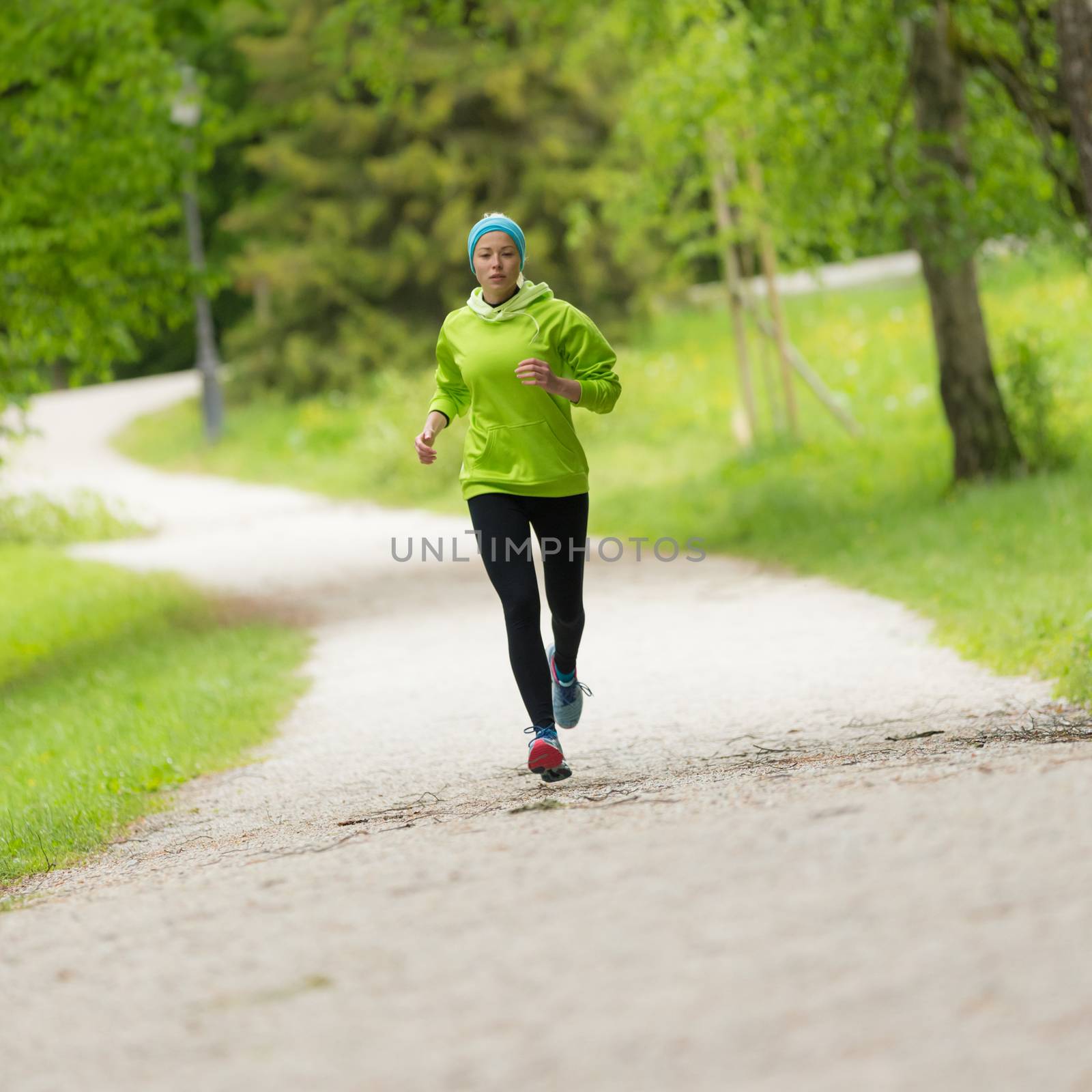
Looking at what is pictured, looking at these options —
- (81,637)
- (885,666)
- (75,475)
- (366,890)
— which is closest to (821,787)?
(366,890)

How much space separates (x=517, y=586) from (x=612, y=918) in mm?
2625

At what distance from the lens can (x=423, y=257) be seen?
30.6 m

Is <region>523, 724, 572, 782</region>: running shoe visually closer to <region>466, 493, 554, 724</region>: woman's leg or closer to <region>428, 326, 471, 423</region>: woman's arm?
<region>466, 493, 554, 724</region>: woman's leg

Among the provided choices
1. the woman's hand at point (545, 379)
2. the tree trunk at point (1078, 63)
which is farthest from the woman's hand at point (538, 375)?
the tree trunk at point (1078, 63)

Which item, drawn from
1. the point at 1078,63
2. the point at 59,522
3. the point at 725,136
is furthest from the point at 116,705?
the point at 59,522

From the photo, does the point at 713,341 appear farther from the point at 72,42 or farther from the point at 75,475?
the point at 72,42

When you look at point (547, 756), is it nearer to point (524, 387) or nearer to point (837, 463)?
point (524, 387)

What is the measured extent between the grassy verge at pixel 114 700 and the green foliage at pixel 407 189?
15.6 meters

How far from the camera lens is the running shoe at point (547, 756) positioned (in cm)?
583

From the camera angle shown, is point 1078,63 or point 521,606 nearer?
point 521,606

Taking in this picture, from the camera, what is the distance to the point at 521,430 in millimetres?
5910

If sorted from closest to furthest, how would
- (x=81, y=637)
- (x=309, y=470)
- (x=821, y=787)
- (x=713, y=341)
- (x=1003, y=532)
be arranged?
(x=821, y=787) < (x=1003, y=532) < (x=81, y=637) < (x=309, y=470) < (x=713, y=341)

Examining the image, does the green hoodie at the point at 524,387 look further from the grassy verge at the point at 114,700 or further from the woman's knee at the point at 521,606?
the grassy verge at the point at 114,700

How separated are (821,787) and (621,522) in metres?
12.4
